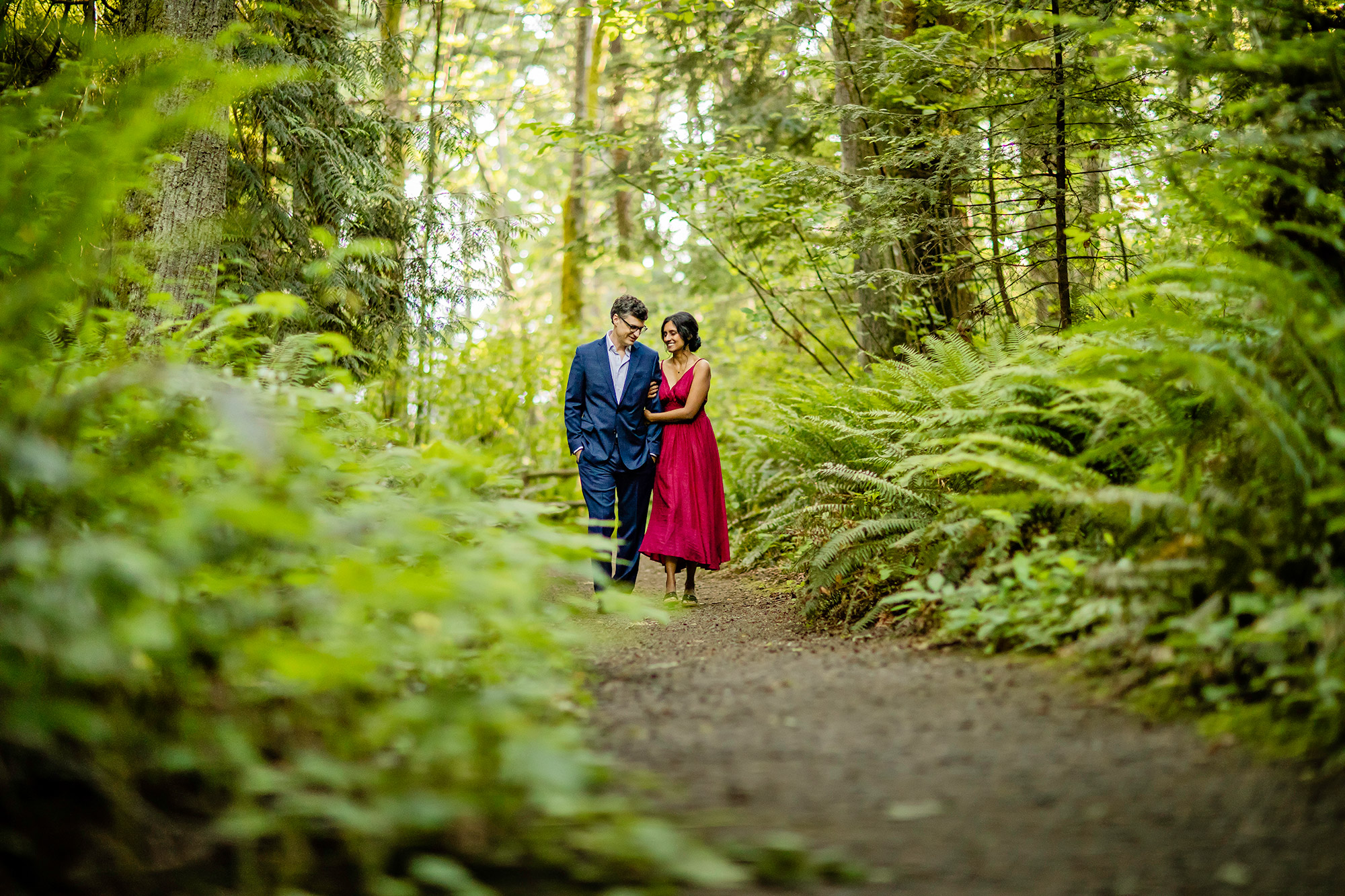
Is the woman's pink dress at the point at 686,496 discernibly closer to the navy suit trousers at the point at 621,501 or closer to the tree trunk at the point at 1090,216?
the navy suit trousers at the point at 621,501

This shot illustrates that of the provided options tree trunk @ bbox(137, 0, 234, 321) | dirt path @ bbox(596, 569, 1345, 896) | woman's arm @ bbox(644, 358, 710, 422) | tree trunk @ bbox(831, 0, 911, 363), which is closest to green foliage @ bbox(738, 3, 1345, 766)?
dirt path @ bbox(596, 569, 1345, 896)

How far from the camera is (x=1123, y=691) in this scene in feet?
10.6

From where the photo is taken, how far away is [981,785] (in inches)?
104

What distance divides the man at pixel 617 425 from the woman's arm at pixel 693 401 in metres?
0.29

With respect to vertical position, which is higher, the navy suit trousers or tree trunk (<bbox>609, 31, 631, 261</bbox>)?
tree trunk (<bbox>609, 31, 631, 261</bbox>)

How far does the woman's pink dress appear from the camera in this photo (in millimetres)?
7367

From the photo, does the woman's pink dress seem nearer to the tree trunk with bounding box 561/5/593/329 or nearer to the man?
the man

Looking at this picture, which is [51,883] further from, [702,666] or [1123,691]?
[1123,691]

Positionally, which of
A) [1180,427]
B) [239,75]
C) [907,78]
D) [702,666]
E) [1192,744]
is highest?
[907,78]

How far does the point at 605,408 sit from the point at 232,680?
4.46m

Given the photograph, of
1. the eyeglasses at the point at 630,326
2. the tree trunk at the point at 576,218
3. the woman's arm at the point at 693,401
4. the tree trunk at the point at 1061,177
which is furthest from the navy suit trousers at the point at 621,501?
the tree trunk at the point at 576,218

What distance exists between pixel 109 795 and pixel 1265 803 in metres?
3.23

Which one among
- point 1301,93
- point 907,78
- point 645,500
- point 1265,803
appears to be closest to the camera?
point 1265,803

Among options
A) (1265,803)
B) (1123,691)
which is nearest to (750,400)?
(1123,691)
